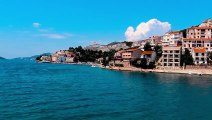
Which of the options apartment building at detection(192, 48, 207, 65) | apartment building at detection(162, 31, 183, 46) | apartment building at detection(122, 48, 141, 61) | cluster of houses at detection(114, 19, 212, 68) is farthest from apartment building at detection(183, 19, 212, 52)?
apartment building at detection(122, 48, 141, 61)

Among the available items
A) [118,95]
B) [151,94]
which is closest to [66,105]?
[118,95]

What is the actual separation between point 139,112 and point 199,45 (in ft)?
210

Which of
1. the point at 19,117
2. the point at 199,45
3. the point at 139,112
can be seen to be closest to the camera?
the point at 19,117

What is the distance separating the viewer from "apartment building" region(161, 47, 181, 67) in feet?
269

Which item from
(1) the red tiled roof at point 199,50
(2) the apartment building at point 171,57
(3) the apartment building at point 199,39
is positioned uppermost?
(3) the apartment building at point 199,39

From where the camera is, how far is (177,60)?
82.1 metres

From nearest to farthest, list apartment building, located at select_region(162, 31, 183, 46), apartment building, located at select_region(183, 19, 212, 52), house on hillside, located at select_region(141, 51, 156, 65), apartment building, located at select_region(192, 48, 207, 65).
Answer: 1. apartment building, located at select_region(192, 48, 207, 65)
2. apartment building, located at select_region(183, 19, 212, 52)
3. house on hillside, located at select_region(141, 51, 156, 65)
4. apartment building, located at select_region(162, 31, 183, 46)

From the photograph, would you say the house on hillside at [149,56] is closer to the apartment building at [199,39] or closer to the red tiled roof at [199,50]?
the apartment building at [199,39]

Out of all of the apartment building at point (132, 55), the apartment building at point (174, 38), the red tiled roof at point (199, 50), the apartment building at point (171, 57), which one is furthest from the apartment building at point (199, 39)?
the apartment building at point (132, 55)

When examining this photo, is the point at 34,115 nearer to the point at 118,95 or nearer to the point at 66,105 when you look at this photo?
the point at 66,105

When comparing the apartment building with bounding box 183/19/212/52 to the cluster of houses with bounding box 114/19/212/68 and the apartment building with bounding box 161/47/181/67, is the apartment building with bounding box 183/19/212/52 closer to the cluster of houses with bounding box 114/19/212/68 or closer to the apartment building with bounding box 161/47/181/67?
the cluster of houses with bounding box 114/19/212/68

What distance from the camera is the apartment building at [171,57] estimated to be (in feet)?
269

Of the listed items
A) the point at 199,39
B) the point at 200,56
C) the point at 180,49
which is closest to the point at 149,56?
the point at 180,49

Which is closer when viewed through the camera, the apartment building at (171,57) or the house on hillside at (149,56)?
the apartment building at (171,57)
